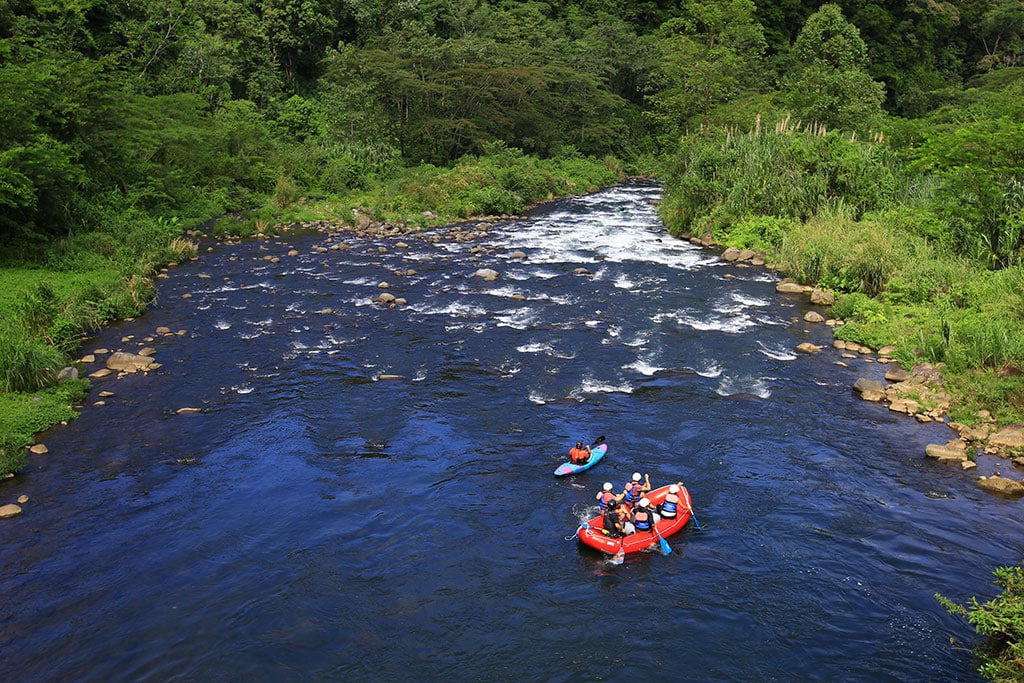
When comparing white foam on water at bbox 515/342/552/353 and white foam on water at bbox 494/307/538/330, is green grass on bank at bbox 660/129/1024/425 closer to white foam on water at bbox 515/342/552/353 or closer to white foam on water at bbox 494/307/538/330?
white foam on water at bbox 515/342/552/353

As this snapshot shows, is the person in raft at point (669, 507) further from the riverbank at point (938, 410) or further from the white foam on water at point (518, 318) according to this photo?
the white foam on water at point (518, 318)

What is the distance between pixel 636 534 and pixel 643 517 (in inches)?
10.5

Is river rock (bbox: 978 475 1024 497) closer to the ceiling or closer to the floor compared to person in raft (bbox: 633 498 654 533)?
closer to the floor

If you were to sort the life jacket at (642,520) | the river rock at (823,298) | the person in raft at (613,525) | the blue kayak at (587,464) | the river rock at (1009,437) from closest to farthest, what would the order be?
the person in raft at (613,525) < the life jacket at (642,520) < the blue kayak at (587,464) < the river rock at (1009,437) < the river rock at (823,298)

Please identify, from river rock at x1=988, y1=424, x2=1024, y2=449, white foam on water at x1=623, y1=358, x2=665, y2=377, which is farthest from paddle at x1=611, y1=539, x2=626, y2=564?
river rock at x1=988, y1=424, x2=1024, y2=449

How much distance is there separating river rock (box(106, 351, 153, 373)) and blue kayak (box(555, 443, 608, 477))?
1031 centimetres

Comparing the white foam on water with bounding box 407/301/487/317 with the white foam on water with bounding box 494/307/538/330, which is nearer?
the white foam on water with bounding box 494/307/538/330

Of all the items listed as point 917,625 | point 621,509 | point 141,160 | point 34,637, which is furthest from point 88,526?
point 141,160

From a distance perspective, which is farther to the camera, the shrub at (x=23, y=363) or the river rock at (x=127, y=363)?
the river rock at (x=127, y=363)

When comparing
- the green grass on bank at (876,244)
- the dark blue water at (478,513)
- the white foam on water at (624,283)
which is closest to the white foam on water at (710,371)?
the dark blue water at (478,513)

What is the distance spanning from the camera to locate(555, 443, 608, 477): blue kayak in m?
12.3

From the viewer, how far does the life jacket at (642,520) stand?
10.6 metres

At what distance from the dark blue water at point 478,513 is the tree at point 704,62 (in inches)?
1378

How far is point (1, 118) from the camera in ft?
64.0
